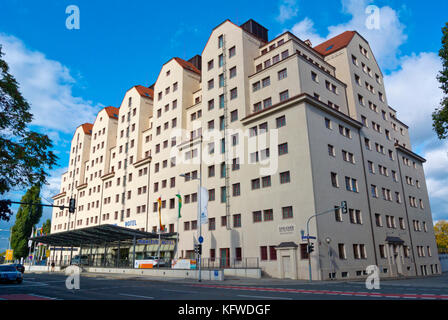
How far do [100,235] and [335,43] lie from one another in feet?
147

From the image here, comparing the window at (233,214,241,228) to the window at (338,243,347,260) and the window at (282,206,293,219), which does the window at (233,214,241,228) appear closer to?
the window at (282,206,293,219)

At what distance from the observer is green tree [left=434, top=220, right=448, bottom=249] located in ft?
302

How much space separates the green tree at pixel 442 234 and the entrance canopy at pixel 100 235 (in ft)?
271

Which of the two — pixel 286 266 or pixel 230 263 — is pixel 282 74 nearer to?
pixel 286 266

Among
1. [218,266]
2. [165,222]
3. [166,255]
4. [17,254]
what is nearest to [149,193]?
[165,222]

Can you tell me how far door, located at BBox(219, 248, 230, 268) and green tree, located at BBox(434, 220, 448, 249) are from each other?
80349mm

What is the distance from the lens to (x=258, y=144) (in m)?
38.9

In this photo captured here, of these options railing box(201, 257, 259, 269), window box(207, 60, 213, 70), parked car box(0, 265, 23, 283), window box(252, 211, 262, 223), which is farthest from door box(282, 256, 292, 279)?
window box(207, 60, 213, 70)

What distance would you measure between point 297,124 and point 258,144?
548cm

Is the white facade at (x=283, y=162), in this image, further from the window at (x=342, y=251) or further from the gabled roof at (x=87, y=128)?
the gabled roof at (x=87, y=128)

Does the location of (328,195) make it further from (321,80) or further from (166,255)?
(166,255)

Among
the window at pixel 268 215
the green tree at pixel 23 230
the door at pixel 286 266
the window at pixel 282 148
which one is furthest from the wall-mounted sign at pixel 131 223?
the green tree at pixel 23 230

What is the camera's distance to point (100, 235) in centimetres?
4641

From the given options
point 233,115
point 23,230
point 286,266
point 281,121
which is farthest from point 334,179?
point 23,230
